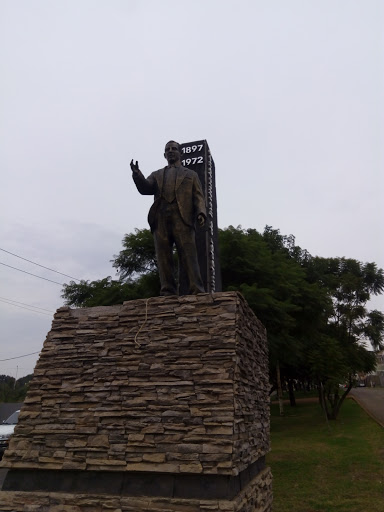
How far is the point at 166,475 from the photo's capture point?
3793 millimetres

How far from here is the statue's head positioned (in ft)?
18.2

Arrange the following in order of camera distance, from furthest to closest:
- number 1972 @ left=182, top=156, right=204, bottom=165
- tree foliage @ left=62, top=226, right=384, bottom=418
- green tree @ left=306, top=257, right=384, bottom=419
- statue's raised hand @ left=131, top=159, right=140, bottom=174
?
green tree @ left=306, top=257, right=384, bottom=419
tree foliage @ left=62, top=226, right=384, bottom=418
number 1972 @ left=182, top=156, right=204, bottom=165
statue's raised hand @ left=131, top=159, right=140, bottom=174

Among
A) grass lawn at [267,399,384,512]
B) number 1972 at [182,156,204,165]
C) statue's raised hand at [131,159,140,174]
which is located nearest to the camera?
statue's raised hand at [131,159,140,174]

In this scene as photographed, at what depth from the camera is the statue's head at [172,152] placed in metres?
5.56

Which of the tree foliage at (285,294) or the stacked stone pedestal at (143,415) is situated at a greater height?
the tree foliage at (285,294)

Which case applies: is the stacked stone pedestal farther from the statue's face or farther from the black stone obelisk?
the black stone obelisk

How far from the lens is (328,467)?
9484 millimetres

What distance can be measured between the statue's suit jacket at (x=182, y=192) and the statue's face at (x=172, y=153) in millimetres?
182

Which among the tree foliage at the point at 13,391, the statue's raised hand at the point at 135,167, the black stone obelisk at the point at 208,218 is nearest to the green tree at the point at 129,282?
the black stone obelisk at the point at 208,218

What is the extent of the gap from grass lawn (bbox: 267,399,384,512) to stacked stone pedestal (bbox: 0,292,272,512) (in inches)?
102

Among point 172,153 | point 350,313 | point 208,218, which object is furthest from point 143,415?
point 350,313

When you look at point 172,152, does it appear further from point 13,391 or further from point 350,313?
point 13,391

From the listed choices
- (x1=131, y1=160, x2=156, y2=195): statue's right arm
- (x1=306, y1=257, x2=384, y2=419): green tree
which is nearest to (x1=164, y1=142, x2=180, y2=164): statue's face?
(x1=131, y1=160, x2=156, y2=195): statue's right arm

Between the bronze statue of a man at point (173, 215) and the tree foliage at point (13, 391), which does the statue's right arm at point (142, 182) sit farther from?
the tree foliage at point (13, 391)
